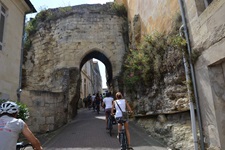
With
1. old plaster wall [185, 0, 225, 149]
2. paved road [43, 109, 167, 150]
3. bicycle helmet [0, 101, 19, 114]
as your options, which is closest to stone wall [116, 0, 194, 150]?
paved road [43, 109, 167, 150]

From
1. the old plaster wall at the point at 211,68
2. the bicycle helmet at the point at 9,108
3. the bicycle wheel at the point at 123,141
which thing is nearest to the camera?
the bicycle helmet at the point at 9,108

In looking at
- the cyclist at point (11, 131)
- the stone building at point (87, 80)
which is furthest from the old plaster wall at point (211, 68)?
the stone building at point (87, 80)

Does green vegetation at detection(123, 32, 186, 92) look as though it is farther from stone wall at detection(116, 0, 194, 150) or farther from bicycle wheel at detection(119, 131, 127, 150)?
bicycle wheel at detection(119, 131, 127, 150)

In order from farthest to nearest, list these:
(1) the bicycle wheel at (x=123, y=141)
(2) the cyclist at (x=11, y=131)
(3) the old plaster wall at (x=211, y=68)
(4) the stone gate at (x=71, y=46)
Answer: (4) the stone gate at (x=71, y=46), (1) the bicycle wheel at (x=123, y=141), (3) the old plaster wall at (x=211, y=68), (2) the cyclist at (x=11, y=131)

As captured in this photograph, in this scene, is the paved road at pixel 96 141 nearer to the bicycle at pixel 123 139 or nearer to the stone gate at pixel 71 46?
the bicycle at pixel 123 139

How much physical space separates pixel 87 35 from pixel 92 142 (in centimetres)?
770

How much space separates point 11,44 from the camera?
20.9 feet

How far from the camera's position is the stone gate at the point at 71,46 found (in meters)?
11.0

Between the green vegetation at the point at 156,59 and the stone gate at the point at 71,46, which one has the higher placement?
the stone gate at the point at 71,46

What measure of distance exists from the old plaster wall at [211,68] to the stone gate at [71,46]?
7.24 metres

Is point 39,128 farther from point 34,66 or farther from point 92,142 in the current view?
point 34,66

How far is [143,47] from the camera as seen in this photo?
6898 mm

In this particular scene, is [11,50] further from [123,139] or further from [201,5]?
[201,5]

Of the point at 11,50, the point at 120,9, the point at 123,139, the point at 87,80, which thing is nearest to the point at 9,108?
the point at 123,139
